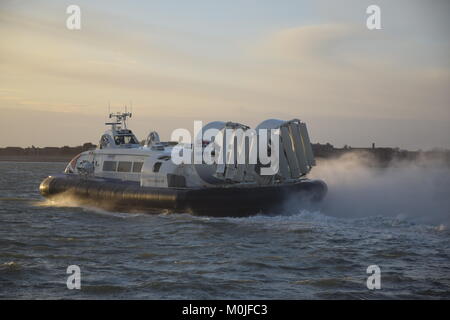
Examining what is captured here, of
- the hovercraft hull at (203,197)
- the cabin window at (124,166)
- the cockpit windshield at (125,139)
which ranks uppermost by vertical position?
the cockpit windshield at (125,139)

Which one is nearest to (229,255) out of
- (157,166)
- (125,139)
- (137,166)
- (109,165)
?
(157,166)

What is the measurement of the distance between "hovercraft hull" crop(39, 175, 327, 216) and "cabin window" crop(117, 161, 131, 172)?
0.91m

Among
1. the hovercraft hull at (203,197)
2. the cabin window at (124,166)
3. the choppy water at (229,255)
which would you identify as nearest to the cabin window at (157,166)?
the hovercraft hull at (203,197)

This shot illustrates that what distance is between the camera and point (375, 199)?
18.5 metres

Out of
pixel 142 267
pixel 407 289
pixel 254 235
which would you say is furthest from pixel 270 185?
pixel 407 289

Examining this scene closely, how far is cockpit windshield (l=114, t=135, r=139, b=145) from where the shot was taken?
22263 mm

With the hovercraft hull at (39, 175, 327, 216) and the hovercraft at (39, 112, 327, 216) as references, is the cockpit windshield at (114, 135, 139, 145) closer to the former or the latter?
the hovercraft at (39, 112, 327, 216)

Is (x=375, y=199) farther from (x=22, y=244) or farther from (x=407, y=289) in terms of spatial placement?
(x=22, y=244)

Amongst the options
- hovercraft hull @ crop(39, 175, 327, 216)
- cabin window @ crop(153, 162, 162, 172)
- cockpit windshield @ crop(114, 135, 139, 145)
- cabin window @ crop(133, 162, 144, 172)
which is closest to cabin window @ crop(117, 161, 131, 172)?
cabin window @ crop(133, 162, 144, 172)

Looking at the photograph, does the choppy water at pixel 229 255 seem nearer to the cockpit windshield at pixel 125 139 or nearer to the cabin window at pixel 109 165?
the cabin window at pixel 109 165

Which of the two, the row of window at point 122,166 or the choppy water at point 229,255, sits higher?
the row of window at point 122,166

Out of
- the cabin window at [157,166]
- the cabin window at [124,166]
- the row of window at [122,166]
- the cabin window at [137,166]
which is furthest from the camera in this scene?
the cabin window at [124,166]

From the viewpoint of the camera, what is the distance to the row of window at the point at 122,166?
1994 cm
